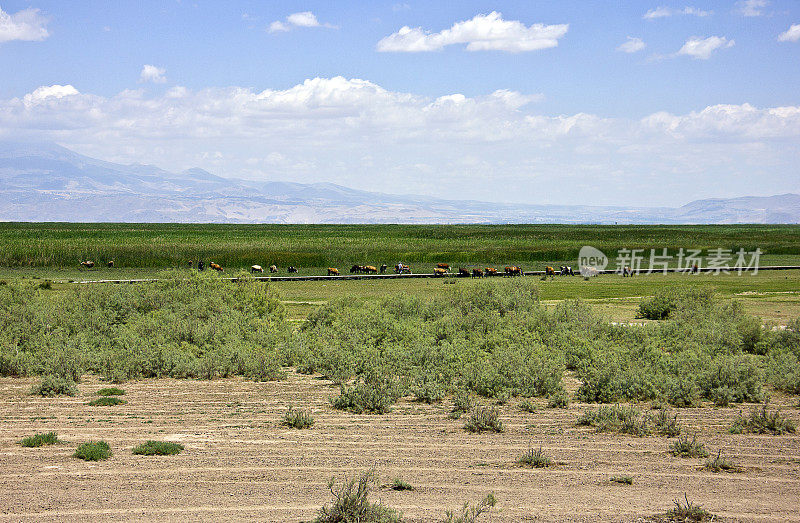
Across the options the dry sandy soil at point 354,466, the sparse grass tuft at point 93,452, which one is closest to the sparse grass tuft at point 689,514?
the dry sandy soil at point 354,466

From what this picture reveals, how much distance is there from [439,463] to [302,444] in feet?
7.72

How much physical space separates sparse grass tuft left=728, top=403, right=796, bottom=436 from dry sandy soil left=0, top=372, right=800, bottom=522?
0.79 feet

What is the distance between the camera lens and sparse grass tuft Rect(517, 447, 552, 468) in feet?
34.2

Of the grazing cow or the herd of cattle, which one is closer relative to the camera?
the herd of cattle

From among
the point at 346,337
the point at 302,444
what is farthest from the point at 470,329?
the point at 302,444

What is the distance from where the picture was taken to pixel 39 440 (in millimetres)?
11250

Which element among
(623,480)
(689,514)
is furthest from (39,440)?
(689,514)

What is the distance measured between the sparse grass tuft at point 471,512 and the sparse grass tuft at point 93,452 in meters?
5.31

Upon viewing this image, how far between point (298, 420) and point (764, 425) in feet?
26.4

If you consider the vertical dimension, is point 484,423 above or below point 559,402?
above

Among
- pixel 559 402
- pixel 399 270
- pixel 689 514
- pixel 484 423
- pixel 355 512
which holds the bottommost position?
pixel 559 402

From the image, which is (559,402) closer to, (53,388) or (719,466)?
(719,466)

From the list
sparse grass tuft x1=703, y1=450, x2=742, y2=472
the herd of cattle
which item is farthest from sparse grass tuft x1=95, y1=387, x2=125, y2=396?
the herd of cattle

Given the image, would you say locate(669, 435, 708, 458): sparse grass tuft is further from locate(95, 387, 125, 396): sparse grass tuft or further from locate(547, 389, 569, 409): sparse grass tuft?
locate(95, 387, 125, 396): sparse grass tuft
